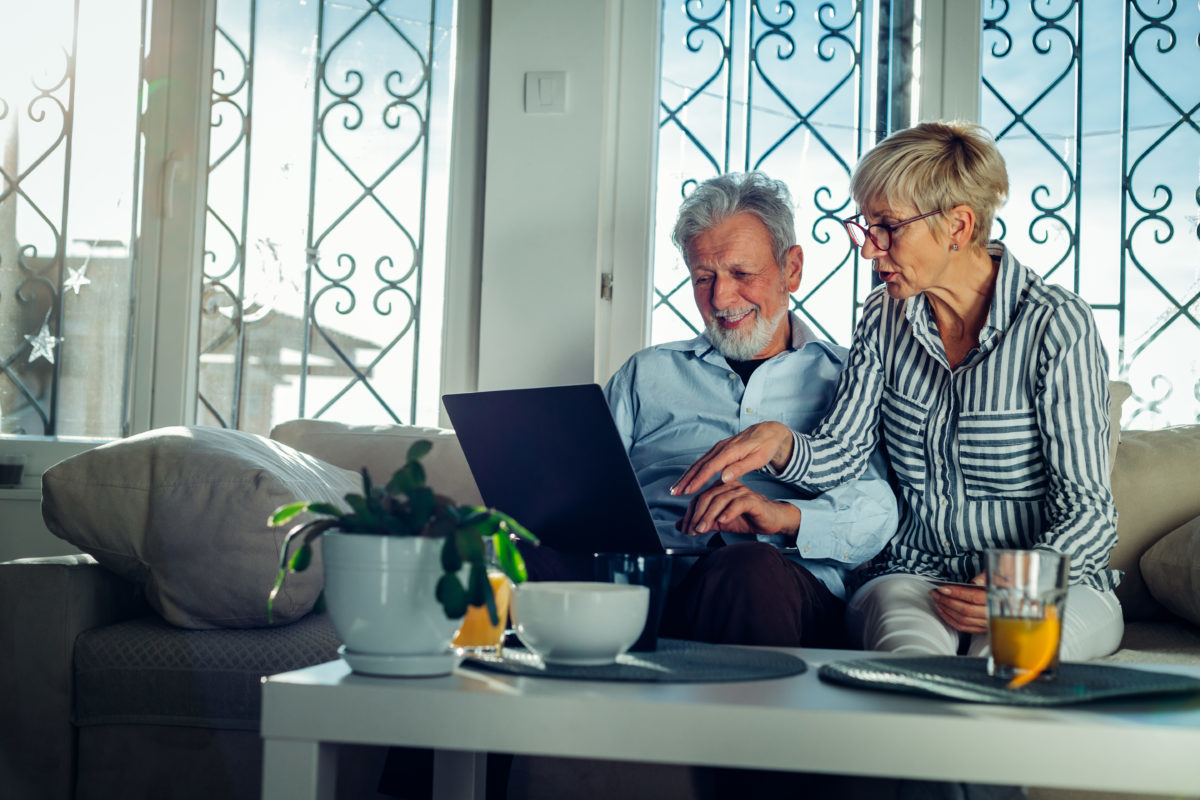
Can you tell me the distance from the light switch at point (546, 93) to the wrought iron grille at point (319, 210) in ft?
1.00

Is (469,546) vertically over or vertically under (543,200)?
under

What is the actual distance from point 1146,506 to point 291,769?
1.70m

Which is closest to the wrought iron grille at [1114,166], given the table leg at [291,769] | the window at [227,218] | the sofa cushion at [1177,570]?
the sofa cushion at [1177,570]

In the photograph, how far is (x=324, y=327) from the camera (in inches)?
105

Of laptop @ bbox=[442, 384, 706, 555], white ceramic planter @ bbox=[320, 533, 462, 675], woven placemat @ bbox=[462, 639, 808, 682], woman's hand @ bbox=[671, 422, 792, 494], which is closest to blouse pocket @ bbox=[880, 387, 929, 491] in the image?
woman's hand @ bbox=[671, 422, 792, 494]

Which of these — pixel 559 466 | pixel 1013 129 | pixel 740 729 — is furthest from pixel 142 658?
pixel 1013 129

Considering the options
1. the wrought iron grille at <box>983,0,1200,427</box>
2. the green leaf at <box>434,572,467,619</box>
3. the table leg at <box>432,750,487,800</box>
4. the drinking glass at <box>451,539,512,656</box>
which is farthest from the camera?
the wrought iron grille at <box>983,0,1200,427</box>

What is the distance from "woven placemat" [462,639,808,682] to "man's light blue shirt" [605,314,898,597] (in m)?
0.82

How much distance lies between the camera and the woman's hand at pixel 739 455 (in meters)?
1.65

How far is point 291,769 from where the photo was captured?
0.81 meters

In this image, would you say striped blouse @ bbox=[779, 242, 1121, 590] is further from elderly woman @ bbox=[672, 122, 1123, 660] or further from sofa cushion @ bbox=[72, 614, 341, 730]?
sofa cushion @ bbox=[72, 614, 341, 730]

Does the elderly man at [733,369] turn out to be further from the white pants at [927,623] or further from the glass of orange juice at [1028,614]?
the glass of orange juice at [1028,614]

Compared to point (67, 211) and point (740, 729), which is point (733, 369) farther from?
point (67, 211)

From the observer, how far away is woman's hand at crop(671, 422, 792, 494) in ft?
5.42
